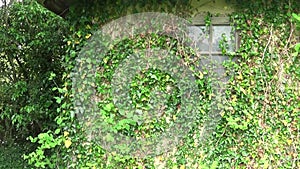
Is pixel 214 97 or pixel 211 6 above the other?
pixel 211 6

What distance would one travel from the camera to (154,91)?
3.15m

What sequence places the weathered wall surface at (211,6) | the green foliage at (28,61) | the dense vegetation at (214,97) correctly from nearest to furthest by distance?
the dense vegetation at (214,97)
the weathered wall surface at (211,6)
the green foliage at (28,61)

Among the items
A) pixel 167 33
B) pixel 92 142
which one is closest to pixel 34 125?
pixel 92 142

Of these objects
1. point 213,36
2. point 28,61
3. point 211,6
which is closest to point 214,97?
point 213,36

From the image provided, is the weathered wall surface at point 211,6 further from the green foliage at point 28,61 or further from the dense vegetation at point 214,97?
the green foliage at point 28,61

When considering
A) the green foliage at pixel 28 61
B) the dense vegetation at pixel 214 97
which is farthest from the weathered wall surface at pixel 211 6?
the green foliage at pixel 28 61

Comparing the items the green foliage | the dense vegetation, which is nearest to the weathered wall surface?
the dense vegetation

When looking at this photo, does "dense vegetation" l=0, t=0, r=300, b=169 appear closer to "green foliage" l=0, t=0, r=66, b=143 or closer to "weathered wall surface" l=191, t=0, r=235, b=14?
"weathered wall surface" l=191, t=0, r=235, b=14

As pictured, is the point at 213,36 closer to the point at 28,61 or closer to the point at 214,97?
the point at 214,97

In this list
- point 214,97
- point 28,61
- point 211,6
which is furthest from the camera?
point 28,61

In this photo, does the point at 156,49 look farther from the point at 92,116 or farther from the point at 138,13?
the point at 92,116

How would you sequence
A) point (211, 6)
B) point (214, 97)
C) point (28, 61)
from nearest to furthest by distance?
point (214, 97), point (211, 6), point (28, 61)

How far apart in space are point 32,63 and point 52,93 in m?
0.92

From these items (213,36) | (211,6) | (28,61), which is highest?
(211,6)
